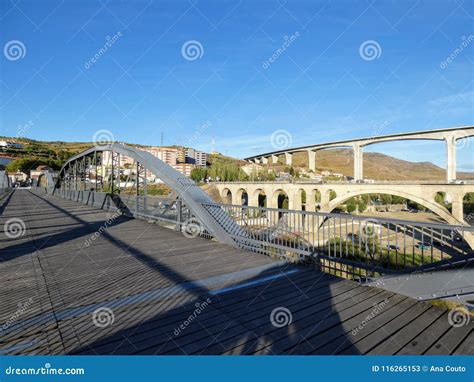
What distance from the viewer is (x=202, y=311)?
3.26 metres

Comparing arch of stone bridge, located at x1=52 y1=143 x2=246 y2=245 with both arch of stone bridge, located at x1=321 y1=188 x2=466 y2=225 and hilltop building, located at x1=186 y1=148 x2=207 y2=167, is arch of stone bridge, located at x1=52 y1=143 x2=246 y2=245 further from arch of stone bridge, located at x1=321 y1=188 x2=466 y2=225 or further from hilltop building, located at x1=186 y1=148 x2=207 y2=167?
hilltop building, located at x1=186 y1=148 x2=207 y2=167

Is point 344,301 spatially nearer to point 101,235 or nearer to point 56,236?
point 101,235

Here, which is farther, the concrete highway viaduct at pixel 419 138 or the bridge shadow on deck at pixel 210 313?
the concrete highway viaduct at pixel 419 138

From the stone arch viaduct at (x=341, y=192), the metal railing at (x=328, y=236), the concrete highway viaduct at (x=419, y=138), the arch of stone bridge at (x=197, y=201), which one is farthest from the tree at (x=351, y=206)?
the arch of stone bridge at (x=197, y=201)

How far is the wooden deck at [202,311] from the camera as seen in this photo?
2557mm

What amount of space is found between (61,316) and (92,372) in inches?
45.1

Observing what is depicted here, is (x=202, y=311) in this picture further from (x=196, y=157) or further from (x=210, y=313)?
(x=196, y=157)

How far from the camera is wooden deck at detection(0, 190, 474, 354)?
2.56m

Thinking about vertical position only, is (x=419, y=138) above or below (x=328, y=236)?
above

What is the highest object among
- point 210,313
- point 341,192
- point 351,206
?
point 341,192

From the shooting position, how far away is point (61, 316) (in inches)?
123

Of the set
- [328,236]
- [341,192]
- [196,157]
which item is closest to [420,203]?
→ [341,192]

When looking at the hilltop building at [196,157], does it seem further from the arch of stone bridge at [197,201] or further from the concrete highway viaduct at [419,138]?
the arch of stone bridge at [197,201]

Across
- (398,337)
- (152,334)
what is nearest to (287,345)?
(398,337)
